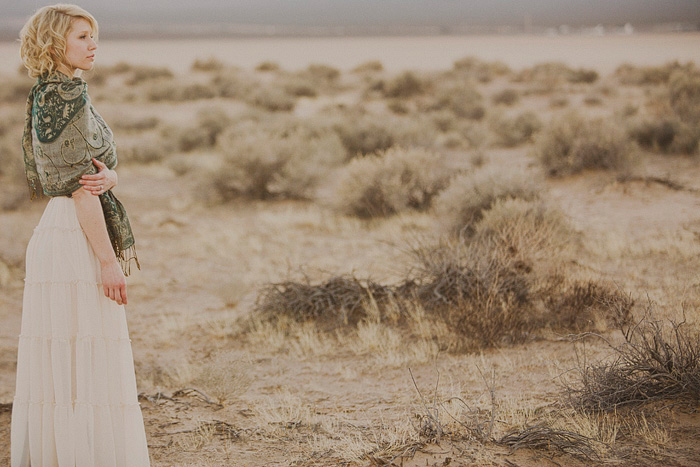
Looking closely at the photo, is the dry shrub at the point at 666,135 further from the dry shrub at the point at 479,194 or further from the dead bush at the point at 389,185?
the dry shrub at the point at 479,194

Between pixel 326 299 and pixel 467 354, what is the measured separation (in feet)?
5.70

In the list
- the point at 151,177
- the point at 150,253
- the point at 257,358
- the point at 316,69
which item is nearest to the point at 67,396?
the point at 257,358

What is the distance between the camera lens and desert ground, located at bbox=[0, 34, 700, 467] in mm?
3732

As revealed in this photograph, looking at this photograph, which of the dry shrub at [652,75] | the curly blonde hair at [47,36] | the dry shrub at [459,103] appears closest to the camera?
the curly blonde hair at [47,36]

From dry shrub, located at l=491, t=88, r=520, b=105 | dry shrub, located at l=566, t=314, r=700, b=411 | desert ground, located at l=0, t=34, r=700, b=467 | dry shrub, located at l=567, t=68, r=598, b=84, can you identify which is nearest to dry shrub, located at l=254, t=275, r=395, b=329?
→ desert ground, located at l=0, t=34, r=700, b=467

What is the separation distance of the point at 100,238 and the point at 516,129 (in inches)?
622

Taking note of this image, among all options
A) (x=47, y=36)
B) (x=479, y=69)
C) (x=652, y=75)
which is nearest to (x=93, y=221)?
(x=47, y=36)

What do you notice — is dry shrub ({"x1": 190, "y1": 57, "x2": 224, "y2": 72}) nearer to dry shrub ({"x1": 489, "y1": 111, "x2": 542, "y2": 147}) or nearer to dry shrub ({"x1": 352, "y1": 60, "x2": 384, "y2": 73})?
dry shrub ({"x1": 352, "y1": 60, "x2": 384, "y2": 73})

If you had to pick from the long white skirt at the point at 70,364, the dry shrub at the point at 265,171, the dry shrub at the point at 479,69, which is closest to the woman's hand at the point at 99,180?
the long white skirt at the point at 70,364

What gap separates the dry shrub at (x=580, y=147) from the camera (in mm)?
11500

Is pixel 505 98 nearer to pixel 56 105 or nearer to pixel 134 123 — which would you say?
pixel 134 123

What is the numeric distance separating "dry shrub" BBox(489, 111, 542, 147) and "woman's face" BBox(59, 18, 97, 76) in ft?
48.1

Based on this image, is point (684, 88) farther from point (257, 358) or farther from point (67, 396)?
point (67, 396)

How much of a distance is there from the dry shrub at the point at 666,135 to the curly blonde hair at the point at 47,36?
12.9 m
